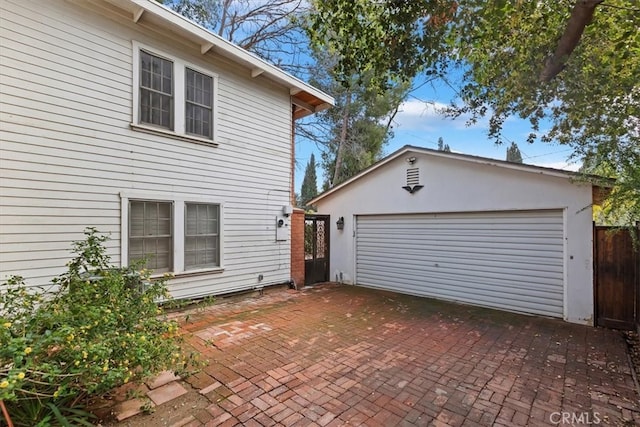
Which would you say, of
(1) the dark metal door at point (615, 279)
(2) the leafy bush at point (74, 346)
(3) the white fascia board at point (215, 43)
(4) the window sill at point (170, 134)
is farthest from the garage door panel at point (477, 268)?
(2) the leafy bush at point (74, 346)

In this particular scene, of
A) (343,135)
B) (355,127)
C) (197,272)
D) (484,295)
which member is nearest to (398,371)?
(484,295)

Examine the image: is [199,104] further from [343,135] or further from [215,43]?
[343,135]

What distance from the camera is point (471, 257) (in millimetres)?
7348

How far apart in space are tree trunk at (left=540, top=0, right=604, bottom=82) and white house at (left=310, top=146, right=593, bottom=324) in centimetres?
270

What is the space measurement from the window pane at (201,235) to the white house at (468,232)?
4.16 m

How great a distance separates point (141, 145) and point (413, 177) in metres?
6.46

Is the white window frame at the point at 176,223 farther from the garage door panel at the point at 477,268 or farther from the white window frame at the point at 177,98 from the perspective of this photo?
the garage door panel at the point at 477,268

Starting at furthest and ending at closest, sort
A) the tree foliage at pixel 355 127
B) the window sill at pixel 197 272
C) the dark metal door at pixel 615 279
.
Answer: the tree foliage at pixel 355 127 → the window sill at pixel 197 272 → the dark metal door at pixel 615 279

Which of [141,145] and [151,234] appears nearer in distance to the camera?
[141,145]

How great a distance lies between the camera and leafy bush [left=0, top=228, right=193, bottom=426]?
2.20 metres

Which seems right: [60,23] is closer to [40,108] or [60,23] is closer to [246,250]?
[40,108]

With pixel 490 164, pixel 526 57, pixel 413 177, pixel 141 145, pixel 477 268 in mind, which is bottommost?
pixel 477 268

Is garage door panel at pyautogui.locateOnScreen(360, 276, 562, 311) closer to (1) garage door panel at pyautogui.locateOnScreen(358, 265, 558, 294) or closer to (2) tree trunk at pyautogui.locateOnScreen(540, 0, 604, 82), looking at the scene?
(1) garage door panel at pyautogui.locateOnScreen(358, 265, 558, 294)

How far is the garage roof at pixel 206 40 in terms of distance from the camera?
5.24 m
